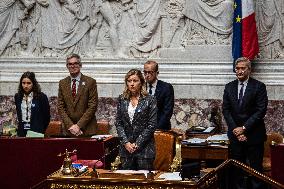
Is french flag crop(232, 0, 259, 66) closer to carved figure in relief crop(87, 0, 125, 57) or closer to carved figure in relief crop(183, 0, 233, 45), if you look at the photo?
carved figure in relief crop(183, 0, 233, 45)

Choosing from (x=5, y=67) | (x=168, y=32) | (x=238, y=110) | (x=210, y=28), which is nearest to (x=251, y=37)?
(x=210, y=28)

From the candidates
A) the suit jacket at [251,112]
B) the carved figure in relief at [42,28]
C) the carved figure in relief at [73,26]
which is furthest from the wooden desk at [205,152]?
the carved figure in relief at [42,28]

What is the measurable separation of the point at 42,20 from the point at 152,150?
5403 millimetres

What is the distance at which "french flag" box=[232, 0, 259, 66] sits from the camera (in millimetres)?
10664

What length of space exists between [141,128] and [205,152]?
1.46 meters

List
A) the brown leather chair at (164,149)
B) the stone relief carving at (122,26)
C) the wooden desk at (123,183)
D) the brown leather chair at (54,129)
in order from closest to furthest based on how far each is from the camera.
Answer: the wooden desk at (123,183), the brown leather chair at (164,149), the brown leather chair at (54,129), the stone relief carving at (122,26)

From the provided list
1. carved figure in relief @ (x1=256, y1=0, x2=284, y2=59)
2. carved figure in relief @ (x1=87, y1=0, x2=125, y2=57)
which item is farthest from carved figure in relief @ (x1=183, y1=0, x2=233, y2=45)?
carved figure in relief @ (x1=87, y1=0, x2=125, y2=57)

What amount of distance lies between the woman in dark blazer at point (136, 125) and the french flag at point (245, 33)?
141 inches

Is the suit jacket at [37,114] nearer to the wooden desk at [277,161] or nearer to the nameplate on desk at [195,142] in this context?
the nameplate on desk at [195,142]

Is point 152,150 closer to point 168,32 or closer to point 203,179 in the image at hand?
point 203,179

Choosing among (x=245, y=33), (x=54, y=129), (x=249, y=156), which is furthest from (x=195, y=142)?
(x=54, y=129)

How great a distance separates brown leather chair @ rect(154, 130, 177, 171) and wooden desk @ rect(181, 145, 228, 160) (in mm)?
1082

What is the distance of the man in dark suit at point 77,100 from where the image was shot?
930 centimetres

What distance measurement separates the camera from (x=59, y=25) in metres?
11.9
